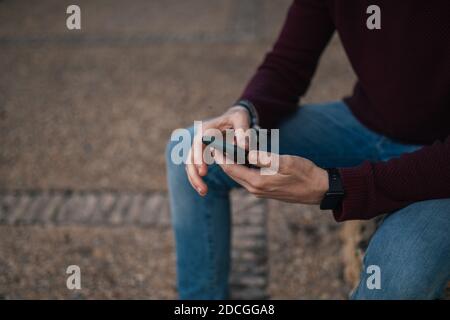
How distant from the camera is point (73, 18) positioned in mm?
6344

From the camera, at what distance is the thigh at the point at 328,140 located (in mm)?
1872

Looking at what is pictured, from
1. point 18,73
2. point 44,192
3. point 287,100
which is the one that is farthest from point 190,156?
point 18,73

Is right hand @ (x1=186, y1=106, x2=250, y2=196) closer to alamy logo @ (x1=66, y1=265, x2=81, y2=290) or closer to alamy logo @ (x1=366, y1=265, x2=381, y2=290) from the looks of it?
alamy logo @ (x1=366, y1=265, x2=381, y2=290)

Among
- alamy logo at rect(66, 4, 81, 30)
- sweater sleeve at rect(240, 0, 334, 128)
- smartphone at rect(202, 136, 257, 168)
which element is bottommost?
A: smartphone at rect(202, 136, 257, 168)

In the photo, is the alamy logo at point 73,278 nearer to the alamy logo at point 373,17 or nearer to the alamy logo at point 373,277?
the alamy logo at point 373,277

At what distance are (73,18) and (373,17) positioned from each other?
5.53 meters

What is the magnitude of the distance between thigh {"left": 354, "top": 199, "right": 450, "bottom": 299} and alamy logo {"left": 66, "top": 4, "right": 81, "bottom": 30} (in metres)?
5.14

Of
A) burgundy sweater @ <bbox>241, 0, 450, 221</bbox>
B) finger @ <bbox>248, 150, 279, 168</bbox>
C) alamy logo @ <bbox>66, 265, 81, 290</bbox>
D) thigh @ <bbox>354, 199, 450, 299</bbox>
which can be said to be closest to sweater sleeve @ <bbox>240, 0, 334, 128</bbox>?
burgundy sweater @ <bbox>241, 0, 450, 221</bbox>

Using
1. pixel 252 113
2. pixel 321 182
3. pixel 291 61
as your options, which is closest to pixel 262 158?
pixel 321 182

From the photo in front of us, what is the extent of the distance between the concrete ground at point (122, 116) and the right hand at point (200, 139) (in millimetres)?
1032

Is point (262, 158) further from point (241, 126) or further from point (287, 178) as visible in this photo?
point (241, 126)

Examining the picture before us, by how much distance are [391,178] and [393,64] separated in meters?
0.51

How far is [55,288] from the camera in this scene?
2.39m

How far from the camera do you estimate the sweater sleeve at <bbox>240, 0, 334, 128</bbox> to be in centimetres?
188
